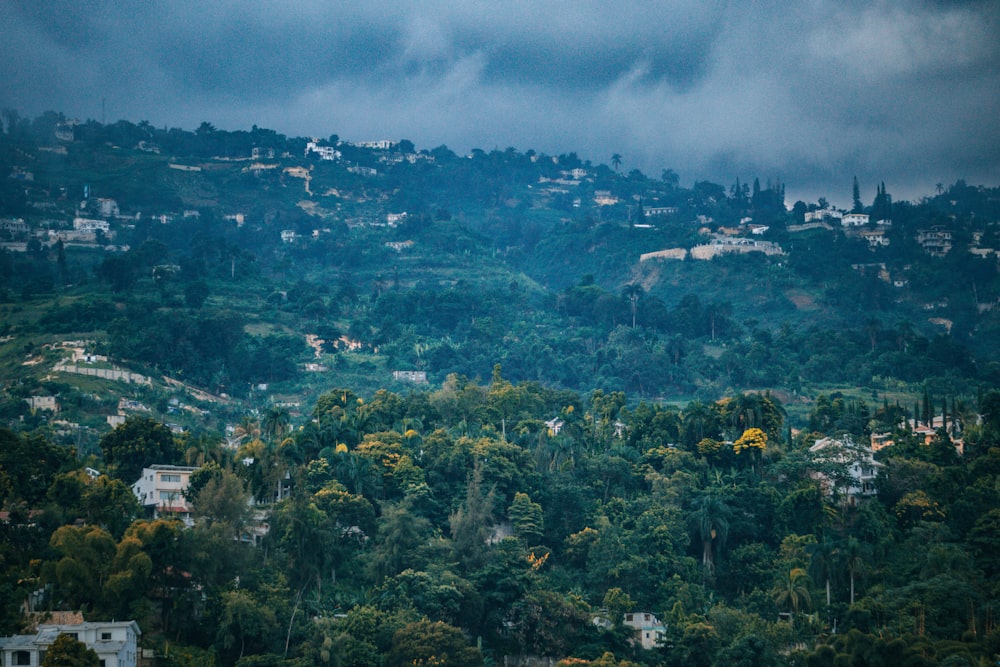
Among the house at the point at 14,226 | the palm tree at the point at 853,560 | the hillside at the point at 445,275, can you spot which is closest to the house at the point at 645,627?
the palm tree at the point at 853,560

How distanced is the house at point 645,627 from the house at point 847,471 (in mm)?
9946

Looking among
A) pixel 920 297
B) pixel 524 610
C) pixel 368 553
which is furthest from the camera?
pixel 920 297

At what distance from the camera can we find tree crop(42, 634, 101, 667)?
30.6m

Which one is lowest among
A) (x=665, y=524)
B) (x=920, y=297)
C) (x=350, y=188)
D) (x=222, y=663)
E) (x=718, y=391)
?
(x=222, y=663)

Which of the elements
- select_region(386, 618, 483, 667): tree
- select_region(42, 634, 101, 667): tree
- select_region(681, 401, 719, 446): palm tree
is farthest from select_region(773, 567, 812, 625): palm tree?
select_region(42, 634, 101, 667): tree

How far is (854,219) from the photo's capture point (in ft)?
400

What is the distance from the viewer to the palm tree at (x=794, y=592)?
4131 centimetres

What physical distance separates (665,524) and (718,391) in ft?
115

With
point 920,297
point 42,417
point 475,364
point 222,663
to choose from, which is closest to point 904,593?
point 222,663

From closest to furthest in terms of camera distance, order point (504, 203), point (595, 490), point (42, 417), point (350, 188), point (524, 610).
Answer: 1. point (524, 610)
2. point (595, 490)
3. point (42, 417)
4. point (350, 188)
5. point (504, 203)

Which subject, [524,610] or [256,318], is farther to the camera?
[256,318]

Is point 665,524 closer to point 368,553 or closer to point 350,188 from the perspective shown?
point 368,553

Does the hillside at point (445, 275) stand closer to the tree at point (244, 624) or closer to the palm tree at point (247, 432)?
the palm tree at point (247, 432)

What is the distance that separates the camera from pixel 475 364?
8381 cm
